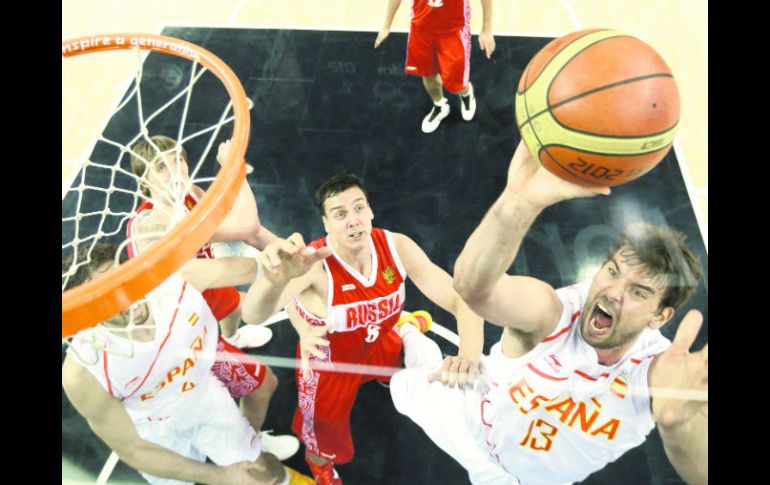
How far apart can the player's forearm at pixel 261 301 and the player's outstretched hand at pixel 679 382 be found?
126 centimetres

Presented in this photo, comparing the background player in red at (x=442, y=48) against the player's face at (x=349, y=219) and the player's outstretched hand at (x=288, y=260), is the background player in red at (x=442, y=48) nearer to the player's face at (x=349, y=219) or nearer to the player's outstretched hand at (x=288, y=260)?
the player's face at (x=349, y=219)

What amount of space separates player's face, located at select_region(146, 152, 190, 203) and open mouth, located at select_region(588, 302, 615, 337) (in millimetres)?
1387

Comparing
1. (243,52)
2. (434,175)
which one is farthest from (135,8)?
(434,175)

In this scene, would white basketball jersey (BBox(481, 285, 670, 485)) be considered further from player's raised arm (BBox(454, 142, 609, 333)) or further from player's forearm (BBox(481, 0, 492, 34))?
player's forearm (BBox(481, 0, 492, 34))

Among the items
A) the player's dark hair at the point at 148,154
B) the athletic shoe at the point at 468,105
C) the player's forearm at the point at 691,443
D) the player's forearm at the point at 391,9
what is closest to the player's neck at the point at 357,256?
the player's dark hair at the point at 148,154

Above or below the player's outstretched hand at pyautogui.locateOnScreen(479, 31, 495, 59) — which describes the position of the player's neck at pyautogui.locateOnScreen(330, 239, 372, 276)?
below

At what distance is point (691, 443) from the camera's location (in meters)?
2.06

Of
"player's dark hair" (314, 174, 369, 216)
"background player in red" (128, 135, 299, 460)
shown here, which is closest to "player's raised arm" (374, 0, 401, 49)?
"player's dark hair" (314, 174, 369, 216)

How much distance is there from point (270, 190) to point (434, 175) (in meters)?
0.79

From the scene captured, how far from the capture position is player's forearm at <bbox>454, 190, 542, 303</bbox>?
1634mm

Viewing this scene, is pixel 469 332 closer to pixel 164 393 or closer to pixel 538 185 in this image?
pixel 538 185

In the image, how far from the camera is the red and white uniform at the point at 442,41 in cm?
304

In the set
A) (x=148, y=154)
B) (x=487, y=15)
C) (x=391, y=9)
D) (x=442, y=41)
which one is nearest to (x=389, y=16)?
(x=391, y=9)

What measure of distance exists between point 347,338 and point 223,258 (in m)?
0.50
